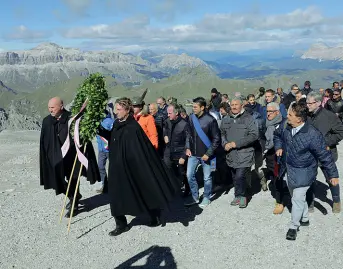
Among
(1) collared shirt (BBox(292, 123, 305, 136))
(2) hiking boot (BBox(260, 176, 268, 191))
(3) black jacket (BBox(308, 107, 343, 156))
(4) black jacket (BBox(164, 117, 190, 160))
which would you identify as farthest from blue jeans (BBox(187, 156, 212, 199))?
Result: (3) black jacket (BBox(308, 107, 343, 156))

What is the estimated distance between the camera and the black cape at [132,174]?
7.18m

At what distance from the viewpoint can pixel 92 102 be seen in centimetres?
737

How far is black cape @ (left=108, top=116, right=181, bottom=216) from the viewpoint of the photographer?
23.6 feet

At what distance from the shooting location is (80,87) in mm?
7512

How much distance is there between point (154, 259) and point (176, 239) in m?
0.88

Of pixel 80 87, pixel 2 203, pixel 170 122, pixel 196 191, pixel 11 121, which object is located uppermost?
pixel 80 87

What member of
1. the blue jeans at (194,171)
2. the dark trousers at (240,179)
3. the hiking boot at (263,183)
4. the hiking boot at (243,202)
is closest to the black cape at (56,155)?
the blue jeans at (194,171)

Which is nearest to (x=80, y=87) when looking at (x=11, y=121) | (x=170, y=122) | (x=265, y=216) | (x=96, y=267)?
(x=170, y=122)

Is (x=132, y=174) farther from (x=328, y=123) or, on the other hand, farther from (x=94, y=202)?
(x=328, y=123)

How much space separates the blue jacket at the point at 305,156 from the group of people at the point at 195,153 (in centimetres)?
2

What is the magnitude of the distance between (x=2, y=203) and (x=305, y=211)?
8063 mm

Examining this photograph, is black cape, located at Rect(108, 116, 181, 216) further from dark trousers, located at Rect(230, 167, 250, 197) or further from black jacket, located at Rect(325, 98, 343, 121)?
black jacket, located at Rect(325, 98, 343, 121)

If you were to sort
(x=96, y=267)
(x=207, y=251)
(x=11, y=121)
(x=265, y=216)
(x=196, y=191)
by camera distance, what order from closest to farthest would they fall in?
(x=96, y=267) < (x=207, y=251) < (x=265, y=216) < (x=196, y=191) < (x=11, y=121)

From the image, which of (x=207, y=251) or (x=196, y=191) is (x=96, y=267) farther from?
(x=196, y=191)
